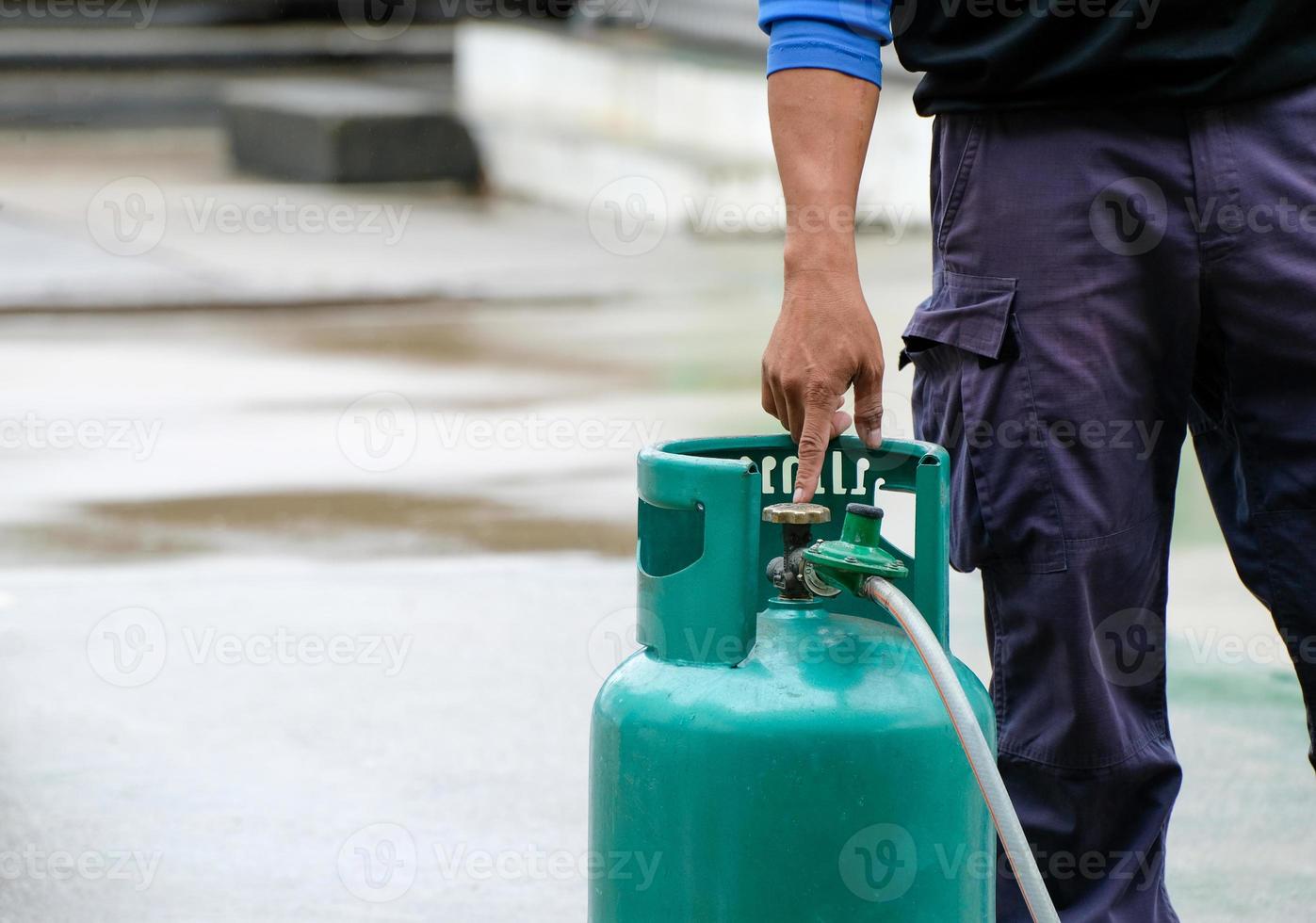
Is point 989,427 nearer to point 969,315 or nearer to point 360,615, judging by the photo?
point 969,315

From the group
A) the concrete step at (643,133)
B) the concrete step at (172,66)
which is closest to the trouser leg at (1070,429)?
the concrete step at (643,133)

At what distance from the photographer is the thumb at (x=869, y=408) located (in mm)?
2055

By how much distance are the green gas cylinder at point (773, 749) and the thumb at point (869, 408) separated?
4cm

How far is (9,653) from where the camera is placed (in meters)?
4.28

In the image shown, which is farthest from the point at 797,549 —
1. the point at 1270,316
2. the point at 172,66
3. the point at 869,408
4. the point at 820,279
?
the point at 172,66

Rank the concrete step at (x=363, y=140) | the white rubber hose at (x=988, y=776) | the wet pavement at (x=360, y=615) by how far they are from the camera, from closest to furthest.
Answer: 1. the white rubber hose at (x=988, y=776)
2. the wet pavement at (x=360, y=615)
3. the concrete step at (x=363, y=140)

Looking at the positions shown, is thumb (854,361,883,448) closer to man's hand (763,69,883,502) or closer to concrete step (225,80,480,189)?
man's hand (763,69,883,502)

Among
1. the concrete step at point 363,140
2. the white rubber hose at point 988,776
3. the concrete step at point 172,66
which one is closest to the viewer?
the white rubber hose at point 988,776

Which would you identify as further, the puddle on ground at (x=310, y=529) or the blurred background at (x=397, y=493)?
the puddle on ground at (x=310, y=529)

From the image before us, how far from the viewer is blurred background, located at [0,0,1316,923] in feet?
10.7

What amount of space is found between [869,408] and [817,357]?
0.11 m

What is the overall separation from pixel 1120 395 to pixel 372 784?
1.84 m

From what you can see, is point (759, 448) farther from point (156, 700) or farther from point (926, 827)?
point (156, 700)

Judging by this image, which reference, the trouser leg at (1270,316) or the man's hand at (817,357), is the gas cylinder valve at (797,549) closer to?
the man's hand at (817,357)
